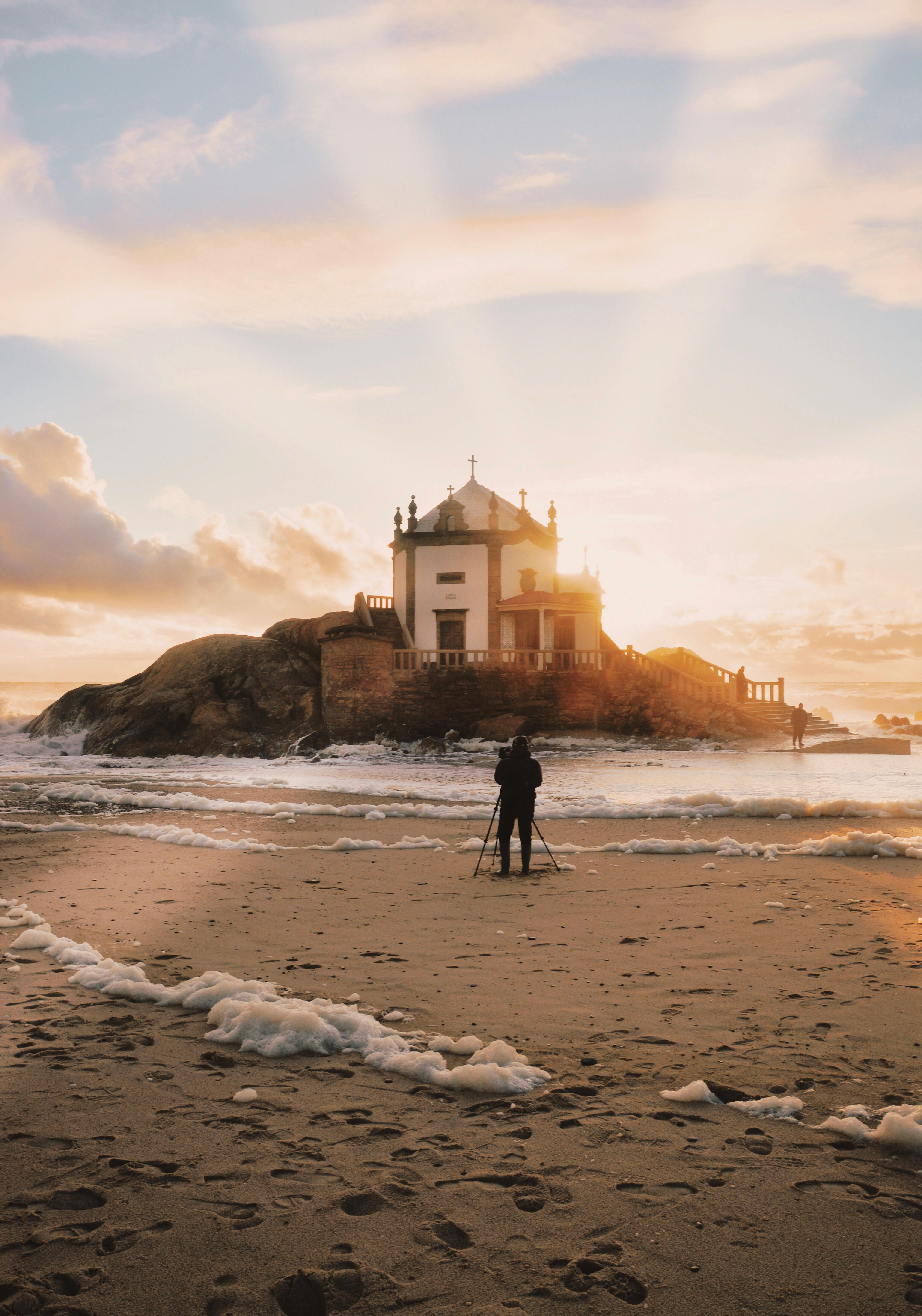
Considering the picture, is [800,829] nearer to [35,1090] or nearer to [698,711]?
[35,1090]

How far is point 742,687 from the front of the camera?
1356 inches

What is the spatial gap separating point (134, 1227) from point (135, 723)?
36.0m

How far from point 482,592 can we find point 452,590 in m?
1.51

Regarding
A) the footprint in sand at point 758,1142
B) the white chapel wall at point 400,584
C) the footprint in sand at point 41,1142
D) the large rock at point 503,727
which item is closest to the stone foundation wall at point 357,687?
the large rock at point 503,727

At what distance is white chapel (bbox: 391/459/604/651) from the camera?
40.0 meters

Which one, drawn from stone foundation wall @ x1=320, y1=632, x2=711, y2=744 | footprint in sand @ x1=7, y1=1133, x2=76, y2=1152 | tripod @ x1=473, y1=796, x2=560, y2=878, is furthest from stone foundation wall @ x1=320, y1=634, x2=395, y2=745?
footprint in sand @ x1=7, y1=1133, x2=76, y2=1152

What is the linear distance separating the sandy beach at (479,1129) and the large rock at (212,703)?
29516 mm

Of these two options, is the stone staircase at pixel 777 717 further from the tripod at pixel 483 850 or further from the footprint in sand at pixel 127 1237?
the footprint in sand at pixel 127 1237

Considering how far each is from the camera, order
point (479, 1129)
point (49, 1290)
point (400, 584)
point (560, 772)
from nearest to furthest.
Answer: point (49, 1290)
point (479, 1129)
point (560, 772)
point (400, 584)

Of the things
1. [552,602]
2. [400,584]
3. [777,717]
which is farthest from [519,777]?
[400,584]

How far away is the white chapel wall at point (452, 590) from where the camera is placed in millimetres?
40281

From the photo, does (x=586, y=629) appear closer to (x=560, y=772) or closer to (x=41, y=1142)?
(x=560, y=772)

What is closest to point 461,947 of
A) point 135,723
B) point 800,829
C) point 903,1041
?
point 903,1041

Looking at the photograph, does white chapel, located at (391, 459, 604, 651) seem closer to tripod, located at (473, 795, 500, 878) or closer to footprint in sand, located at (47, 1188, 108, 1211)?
tripod, located at (473, 795, 500, 878)
